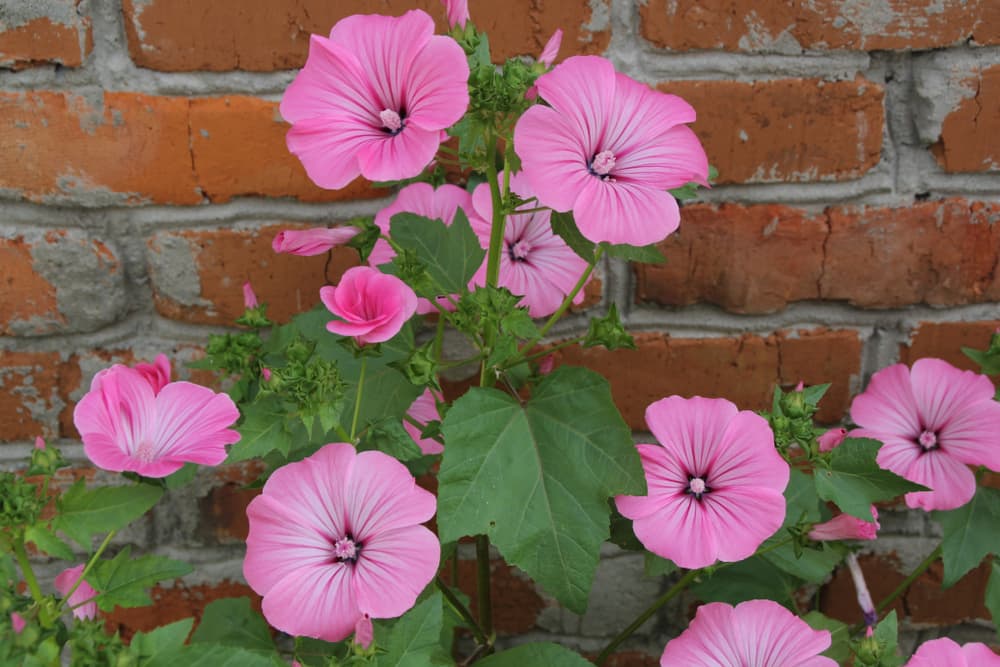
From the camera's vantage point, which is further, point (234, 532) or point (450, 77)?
point (234, 532)

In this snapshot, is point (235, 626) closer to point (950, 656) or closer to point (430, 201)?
point (430, 201)

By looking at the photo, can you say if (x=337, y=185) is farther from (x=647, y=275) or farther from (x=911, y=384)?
(x=911, y=384)

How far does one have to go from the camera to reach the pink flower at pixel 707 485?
0.56 m

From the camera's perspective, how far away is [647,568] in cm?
63

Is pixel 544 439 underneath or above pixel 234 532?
above

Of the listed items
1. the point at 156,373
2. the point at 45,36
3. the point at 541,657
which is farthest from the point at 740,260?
the point at 45,36

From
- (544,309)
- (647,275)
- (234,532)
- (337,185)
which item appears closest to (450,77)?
(337,185)

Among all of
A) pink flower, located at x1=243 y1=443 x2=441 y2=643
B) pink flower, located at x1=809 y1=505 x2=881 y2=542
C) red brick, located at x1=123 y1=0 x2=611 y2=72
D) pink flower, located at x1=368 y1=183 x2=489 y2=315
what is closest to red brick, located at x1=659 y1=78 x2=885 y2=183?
red brick, located at x1=123 y1=0 x2=611 y2=72

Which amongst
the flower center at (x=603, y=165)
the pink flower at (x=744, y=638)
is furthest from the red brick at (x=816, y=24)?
the pink flower at (x=744, y=638)

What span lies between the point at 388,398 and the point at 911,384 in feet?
1.44

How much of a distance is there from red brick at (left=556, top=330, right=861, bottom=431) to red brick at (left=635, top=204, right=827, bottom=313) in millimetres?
38

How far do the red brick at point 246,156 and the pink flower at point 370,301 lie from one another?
0.27m

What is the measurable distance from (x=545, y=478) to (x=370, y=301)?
0.16 m

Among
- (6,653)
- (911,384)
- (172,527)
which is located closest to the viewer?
(6,653)
